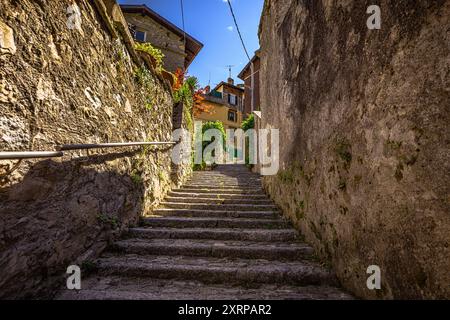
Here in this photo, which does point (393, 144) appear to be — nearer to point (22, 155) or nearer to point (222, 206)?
point (22, 155)

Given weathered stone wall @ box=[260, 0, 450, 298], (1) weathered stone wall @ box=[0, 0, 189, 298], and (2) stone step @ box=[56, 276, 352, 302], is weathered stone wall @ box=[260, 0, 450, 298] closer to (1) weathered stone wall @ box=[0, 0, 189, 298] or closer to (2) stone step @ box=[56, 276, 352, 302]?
(2) stone step @ box=[56, 276, 352, 302]

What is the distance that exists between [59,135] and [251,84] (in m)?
16.6

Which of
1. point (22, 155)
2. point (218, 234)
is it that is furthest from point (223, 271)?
point (22, 155)

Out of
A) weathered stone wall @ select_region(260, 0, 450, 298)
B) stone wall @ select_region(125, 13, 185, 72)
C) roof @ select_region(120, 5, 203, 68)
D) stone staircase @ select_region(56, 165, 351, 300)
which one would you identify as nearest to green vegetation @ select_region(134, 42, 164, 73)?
weathered stone wall @ select_region(260, 0, 450, 298)

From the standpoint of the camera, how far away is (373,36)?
1.65 m

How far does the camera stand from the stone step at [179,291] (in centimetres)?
186

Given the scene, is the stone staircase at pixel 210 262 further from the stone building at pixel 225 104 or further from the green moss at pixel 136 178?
the stone building at pixel 225 104

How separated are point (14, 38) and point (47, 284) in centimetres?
165

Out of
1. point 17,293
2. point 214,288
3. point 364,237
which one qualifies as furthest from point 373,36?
Result: point 17,293

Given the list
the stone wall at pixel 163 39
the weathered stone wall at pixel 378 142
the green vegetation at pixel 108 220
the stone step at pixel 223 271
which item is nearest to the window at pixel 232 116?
the stone wall at pixel 163 39

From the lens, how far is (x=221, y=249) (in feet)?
8.54

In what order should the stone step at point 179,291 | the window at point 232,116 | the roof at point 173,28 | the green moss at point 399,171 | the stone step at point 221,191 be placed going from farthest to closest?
the window at point 232,116 < the roof at point 173,28 < the stone step at point 221,191 < the stone step at point 179,291 < the green moss at point 399,171

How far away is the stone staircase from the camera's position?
1.97 m

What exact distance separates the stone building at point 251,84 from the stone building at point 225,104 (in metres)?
2.65
